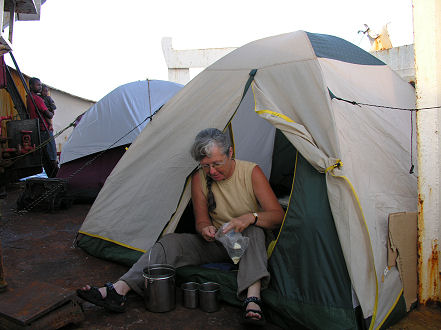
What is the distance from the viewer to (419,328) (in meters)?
2.35

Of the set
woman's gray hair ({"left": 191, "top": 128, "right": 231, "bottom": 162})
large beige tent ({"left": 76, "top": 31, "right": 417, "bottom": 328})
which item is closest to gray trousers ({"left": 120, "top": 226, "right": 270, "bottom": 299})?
large beige tent ({"left": 76, "top": 31, "right": 417, "bottom": 328})

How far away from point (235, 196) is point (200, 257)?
0.51 m

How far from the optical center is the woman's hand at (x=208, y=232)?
2613 millimetres

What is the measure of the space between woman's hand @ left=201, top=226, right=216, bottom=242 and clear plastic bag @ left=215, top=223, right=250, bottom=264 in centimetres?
8

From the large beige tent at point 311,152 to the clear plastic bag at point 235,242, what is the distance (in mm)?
229

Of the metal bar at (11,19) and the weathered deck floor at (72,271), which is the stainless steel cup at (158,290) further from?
the metal bar at (11,19)

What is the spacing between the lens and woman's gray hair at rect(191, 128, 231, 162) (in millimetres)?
2631

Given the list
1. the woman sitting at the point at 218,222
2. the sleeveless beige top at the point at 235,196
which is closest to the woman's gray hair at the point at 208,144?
the woman sitting at the point at 218,222

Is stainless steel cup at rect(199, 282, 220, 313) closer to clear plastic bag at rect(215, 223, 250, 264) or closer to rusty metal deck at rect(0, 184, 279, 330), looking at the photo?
rusty metal deck at rect(0, 184, 279, 330)

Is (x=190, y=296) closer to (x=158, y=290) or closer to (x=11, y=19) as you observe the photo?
(x=158, y=290)

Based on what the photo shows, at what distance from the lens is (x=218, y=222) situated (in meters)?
2.79

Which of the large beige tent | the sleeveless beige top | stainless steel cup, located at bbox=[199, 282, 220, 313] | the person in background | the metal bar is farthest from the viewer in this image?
the metal bar

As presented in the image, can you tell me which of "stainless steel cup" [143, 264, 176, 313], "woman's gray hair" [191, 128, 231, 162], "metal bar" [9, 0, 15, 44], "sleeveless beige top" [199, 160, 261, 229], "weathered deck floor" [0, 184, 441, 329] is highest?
"metal bar" [9, 0, 15, 44]

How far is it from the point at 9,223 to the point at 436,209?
4576mm
